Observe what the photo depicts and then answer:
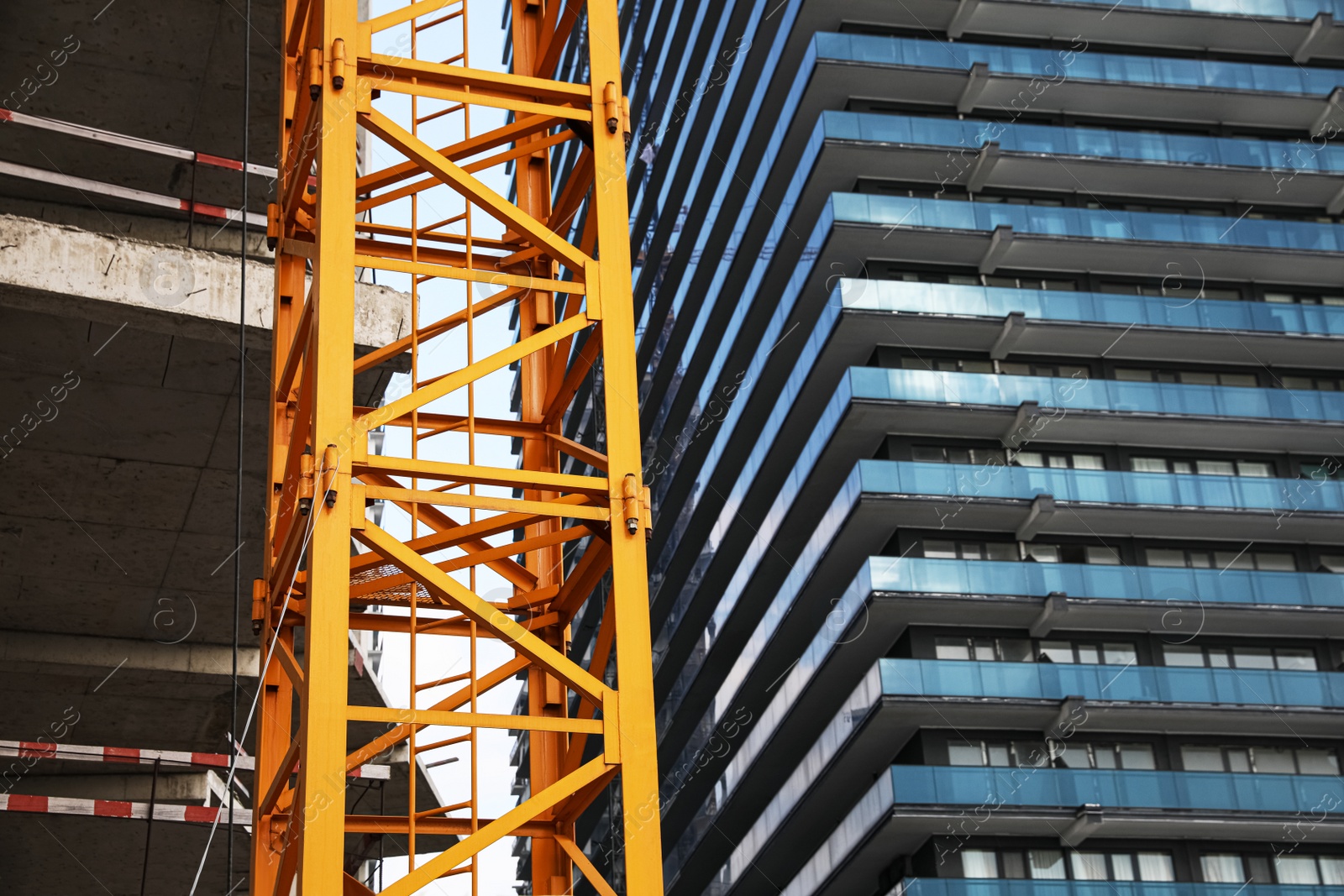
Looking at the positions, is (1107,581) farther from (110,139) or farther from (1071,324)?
(110,139)

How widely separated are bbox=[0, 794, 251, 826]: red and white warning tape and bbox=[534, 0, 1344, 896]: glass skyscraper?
94.7 ft

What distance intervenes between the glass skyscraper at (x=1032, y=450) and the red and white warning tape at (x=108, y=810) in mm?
28858

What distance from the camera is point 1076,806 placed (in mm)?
43844

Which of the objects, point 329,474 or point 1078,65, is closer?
point 329,474

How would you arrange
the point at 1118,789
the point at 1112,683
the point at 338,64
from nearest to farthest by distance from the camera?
the point at 338,64
the point at 1118,789
the point at 1112,683

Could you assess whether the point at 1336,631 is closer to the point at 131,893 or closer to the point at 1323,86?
the point at 1323,86

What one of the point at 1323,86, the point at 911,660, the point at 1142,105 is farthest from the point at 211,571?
the point at 1323,86

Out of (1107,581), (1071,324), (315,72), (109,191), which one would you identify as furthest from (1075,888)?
(315,72)

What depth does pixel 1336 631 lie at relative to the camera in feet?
160

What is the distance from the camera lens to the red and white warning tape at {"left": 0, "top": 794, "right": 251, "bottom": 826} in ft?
53.4

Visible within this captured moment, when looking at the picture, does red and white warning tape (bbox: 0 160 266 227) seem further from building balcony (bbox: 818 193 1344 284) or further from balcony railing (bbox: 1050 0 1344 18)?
balcony railing (bbox: 1050 0 1344 18)

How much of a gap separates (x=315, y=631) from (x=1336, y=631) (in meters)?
45.1

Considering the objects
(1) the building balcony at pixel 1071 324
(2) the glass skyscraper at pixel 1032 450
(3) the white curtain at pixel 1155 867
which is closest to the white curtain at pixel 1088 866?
(2) the glass skyscraper at pixel 1032 450

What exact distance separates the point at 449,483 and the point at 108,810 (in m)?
6.72
